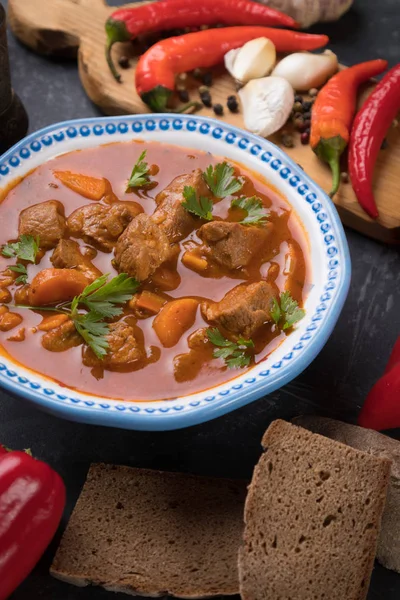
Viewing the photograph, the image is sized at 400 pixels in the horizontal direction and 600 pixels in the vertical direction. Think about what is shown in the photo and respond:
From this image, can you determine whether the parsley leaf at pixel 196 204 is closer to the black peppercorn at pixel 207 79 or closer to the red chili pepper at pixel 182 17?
the black peppercorn at pixel 207 79

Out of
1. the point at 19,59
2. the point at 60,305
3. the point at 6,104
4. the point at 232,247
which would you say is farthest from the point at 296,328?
the point at 19,59

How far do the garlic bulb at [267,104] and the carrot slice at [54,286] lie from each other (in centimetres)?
196

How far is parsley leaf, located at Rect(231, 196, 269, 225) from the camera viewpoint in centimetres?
463

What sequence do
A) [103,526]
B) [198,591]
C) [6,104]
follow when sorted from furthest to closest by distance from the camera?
[6,104] → [103,526] → [198,591]

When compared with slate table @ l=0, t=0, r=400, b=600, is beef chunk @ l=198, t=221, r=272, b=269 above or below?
above

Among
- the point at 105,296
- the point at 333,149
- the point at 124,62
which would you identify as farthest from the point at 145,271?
the point at 124,62

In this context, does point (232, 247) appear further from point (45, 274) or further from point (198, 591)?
point (198, 591)

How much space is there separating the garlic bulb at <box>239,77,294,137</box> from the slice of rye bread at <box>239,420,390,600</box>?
2.29 m

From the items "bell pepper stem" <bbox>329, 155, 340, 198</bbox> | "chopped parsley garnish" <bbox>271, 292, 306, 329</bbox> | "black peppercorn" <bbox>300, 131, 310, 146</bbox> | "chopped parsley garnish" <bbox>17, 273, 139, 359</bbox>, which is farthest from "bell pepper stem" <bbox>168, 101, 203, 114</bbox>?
"chopped parsley garnish" <bbox>271, 292, 306, 329</bbox>

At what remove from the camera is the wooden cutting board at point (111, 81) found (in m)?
5.42

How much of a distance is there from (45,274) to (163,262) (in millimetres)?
622

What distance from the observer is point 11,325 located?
4.29 meters

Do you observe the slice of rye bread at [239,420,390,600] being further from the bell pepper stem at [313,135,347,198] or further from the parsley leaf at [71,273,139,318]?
the bell pepper stem at [313,135,347,198]

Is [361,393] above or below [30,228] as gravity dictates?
below
